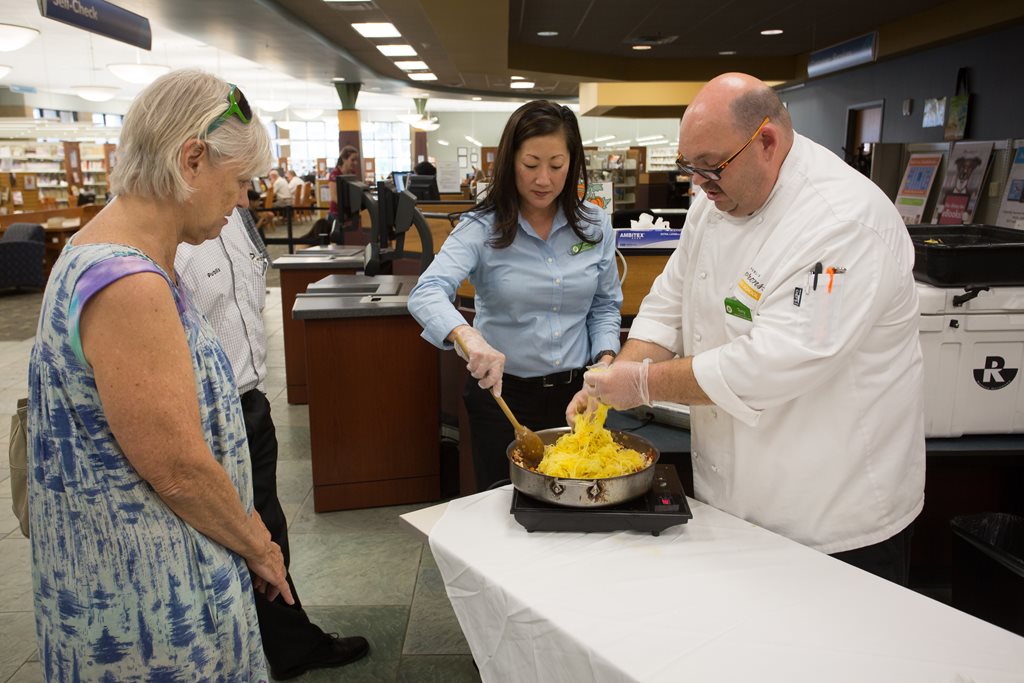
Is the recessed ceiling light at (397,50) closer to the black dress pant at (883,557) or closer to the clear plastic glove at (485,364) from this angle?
the clear plastic glove at (485,364)

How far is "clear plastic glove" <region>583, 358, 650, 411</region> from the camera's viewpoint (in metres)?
1.61

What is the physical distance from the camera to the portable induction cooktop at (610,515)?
152 cm

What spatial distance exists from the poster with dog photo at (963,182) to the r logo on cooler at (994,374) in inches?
212

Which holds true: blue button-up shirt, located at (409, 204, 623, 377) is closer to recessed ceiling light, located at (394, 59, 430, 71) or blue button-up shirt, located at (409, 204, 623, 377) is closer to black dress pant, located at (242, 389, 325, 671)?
black dress pant, located at (242, 389, 325, 671)

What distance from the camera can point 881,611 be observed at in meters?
1.28

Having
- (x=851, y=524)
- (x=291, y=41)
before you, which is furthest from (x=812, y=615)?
(x=291, y=41)

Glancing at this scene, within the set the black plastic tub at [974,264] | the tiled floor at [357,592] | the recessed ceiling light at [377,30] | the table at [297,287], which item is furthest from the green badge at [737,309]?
the recessed ceiling light at [377,30]

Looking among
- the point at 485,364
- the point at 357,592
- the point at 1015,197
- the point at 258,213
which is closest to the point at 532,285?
the point at 485,364

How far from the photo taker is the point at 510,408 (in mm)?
2273

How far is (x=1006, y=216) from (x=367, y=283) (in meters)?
5.57

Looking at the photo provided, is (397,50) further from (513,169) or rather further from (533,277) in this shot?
(533,277)

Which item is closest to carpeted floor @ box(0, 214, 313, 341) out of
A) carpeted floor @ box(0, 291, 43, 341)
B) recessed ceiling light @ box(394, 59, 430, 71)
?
carpeted floor @ box(0, 291, 43, 341)

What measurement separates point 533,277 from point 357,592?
59.7 inches

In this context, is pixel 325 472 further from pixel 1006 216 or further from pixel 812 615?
pixel 1006 216
